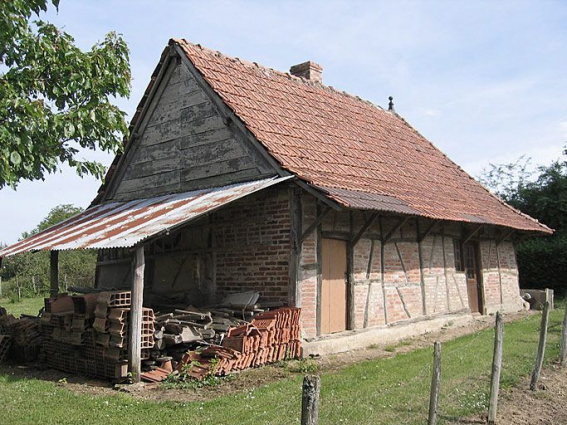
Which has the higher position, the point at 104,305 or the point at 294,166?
the point at 294,166

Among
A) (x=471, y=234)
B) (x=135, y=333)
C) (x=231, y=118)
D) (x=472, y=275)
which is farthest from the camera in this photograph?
(x=472, y=275)

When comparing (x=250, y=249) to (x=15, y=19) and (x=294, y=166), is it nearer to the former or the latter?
(x=294, y=166)

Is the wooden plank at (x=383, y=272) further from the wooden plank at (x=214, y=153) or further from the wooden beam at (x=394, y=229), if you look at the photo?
the wooden plank at (x=214, y=153)

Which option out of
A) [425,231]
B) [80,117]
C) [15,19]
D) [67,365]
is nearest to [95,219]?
[67,365]

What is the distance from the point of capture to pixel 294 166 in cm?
970

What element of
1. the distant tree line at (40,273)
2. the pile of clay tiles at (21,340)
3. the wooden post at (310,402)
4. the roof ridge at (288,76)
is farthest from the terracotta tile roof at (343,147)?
the distant tree line at (40,273)

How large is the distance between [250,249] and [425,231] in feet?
14.1

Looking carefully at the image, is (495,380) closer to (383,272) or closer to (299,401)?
(299,401)

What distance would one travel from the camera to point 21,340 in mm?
9680

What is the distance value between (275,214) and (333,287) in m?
1.72

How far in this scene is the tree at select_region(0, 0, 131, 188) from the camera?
6.56 meters

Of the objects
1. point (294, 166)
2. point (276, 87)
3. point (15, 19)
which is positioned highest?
point (276, 87)

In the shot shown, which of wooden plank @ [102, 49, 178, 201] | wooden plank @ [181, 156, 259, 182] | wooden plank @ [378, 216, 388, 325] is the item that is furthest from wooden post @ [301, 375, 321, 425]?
wooden plank @ [102, 49, 178, 201]

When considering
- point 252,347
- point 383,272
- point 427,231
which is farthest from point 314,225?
point 427,231
